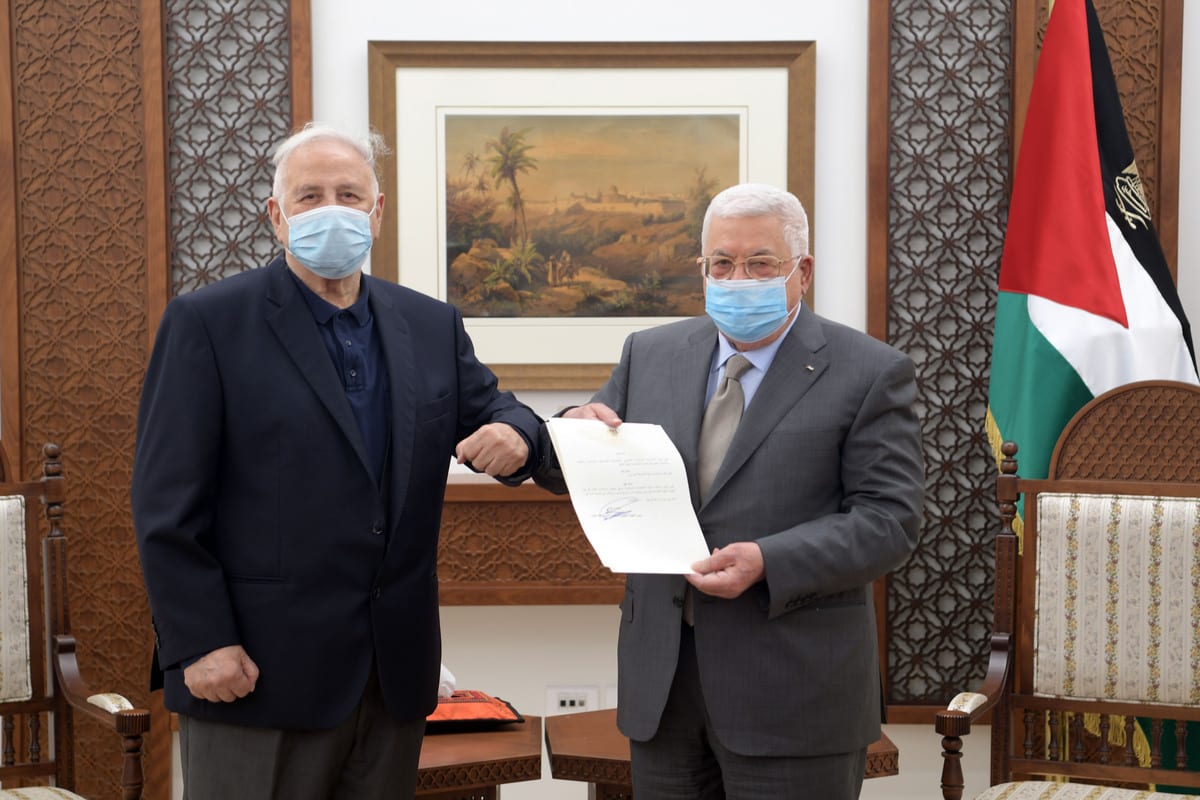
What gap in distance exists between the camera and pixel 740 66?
345cm

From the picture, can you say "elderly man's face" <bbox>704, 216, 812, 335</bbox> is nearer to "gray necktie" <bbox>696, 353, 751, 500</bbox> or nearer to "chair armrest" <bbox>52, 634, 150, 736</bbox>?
"gray necktie" <bbox>696, 353, 751, 500</bbox>

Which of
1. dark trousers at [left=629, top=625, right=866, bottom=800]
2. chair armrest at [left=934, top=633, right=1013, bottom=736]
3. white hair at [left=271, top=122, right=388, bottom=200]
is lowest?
chair armrest at [left=934, top=633, right=1013, bottom=736]

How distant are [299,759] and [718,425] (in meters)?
0.85

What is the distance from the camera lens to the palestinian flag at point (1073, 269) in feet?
9.99

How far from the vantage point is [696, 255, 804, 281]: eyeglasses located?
6.03ft

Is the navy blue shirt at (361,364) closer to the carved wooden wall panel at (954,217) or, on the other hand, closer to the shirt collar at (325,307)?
the shirt collar at (325,307)

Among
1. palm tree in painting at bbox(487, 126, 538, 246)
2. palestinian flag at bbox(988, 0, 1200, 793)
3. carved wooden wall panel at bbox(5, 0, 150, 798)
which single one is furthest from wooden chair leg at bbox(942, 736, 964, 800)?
carved wooden wall panel at bbox(5, 0, 150, 798)

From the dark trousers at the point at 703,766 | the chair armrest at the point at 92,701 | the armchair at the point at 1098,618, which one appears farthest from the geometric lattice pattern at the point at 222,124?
the armchair at the point at 1098,618

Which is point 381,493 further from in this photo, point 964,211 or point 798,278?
point 964,211

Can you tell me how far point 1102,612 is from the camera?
2547 millimetres

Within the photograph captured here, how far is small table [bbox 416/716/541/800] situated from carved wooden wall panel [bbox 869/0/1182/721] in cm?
146

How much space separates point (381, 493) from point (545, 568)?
1.69m

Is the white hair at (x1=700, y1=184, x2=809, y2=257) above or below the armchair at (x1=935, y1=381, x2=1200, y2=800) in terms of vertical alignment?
above

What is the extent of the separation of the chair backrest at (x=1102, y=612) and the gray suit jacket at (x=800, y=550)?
90 centimetres
